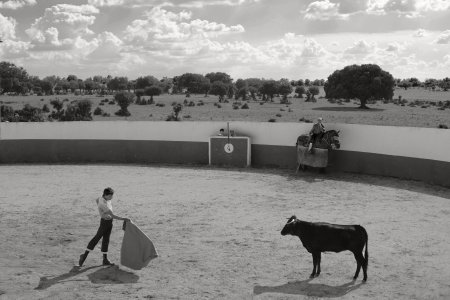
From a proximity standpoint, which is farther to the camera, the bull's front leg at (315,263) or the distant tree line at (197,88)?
the distant tree line at (197,88)

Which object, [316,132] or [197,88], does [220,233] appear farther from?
[197,88]

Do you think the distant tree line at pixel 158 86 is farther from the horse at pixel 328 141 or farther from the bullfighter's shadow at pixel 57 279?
the bullfighter's shadow at pixel 57 279

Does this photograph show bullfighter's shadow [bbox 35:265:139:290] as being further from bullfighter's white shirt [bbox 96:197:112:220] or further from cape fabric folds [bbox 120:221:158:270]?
bullfighter's white shirt [bbox 96:197:112:220]

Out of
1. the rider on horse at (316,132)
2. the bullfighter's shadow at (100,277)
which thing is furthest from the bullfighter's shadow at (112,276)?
the rider on horse at (316,132)

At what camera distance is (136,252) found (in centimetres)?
957

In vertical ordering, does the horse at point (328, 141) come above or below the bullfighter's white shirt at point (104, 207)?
above

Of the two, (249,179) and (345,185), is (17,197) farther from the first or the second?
(345,185)

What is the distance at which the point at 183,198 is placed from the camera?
15297mm

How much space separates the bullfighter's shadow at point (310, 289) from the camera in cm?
841

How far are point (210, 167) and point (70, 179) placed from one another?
Result: 4778 mm

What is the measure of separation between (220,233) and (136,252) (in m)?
2.61

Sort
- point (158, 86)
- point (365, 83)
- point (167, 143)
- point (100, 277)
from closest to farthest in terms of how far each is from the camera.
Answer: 1. point (100, 277)
2. point (167, 143)
3. point (365, 83)
4. point (158, 86)

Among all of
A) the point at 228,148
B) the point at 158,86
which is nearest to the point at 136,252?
the point at 228,148

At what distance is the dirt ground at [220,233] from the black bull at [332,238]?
38 cm
